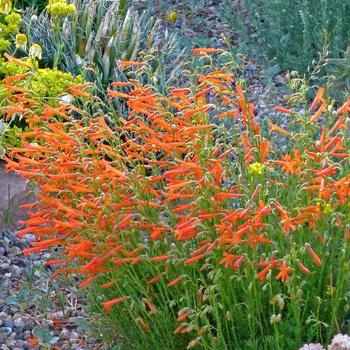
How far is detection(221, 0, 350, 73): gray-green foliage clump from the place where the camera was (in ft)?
21.0

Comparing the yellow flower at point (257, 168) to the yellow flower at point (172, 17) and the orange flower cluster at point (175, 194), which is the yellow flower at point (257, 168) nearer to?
the orange flower cluster at point (175, 194)

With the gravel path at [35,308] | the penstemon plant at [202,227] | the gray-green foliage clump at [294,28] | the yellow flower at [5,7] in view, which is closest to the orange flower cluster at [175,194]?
the penstemon plant at [202,227]

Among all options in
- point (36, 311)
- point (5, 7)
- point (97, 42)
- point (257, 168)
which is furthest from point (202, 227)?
point (97, 42)

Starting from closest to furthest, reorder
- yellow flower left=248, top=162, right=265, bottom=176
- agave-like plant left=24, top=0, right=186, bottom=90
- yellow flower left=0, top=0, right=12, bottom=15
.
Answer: yellow flower left=248, top=162, right=265, bottom=176 < yellow flower left=0, top=0, right=12, bottom=15 < agave-like plant left=24, top=0, right=186, bottom=90

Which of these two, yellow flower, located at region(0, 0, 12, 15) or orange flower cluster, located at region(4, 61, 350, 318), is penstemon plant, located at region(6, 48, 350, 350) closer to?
orange flower cluster, located at region(4, 61, 350, 318)

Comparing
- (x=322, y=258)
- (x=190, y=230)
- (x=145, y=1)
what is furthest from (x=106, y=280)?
(x=145, y=1)

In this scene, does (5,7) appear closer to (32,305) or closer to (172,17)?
(32,305)

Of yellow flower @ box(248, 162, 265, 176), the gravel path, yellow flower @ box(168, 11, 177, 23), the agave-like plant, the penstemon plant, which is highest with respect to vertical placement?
yellow flower @ box(248, 162, 265, 176)

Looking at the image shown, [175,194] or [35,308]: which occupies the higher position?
[175,194]

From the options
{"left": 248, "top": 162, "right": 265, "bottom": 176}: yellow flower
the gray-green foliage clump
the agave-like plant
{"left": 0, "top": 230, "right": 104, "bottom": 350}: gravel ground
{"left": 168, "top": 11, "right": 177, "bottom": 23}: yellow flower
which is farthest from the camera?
{"left": 168, "top": 11, "right": 177, "bottom": 23}: yellow flower

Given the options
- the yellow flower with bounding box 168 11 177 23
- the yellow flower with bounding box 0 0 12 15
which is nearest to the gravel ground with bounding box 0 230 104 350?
the yellow flower with bounding box 0 0 12 15

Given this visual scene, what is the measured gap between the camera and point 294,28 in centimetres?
682

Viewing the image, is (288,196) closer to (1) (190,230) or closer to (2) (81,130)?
(1) (190,230)

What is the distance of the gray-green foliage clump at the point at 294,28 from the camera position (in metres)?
6.41
